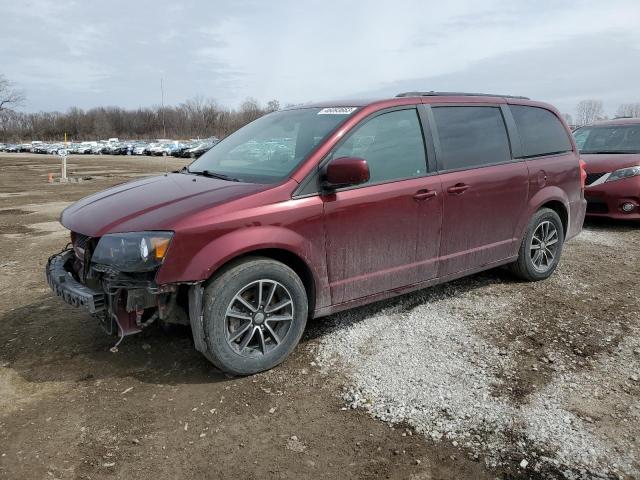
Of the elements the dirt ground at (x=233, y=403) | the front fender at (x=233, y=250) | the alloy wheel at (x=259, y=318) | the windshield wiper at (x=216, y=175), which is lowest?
the dirt ground at (x=233, y=403)

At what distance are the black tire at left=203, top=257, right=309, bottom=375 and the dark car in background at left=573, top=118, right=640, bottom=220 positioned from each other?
6.39 metres

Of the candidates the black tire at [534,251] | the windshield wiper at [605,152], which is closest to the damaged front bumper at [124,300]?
the black tire at [534,251]

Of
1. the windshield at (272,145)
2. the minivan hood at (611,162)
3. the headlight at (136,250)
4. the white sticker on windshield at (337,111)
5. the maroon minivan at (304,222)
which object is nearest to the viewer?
the headlight at (136,250)

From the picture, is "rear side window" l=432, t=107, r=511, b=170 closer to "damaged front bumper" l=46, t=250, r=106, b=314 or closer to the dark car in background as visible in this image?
"damaged front bumper" l=46, t=250, r=106, b=314

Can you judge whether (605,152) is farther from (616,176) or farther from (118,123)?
(118,123)

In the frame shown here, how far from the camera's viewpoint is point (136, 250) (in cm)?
304

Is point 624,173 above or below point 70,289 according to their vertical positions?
above

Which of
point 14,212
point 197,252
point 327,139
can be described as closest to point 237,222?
point 197,252

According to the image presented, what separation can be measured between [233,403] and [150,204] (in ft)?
4.62

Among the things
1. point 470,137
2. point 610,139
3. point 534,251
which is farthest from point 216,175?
point 610,139

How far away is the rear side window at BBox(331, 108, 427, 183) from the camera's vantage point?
12.4 feet

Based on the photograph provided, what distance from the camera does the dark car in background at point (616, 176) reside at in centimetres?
775

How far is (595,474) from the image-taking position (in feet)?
7.95

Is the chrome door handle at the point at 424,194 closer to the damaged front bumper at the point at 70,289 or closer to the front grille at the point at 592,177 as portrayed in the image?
the damaged front bumper at the point at 70,289
